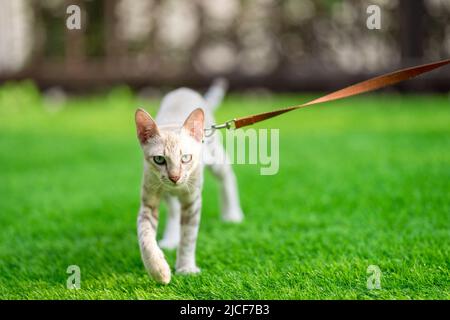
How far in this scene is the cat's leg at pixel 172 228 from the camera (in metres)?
2.80

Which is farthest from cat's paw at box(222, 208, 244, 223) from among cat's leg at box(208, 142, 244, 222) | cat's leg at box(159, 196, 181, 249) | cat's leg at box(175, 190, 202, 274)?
cat's leg at box(175, 190, 202, 274)

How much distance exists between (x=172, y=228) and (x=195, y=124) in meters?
0.80

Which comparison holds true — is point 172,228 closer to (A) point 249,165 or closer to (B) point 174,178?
(B) point 174,178

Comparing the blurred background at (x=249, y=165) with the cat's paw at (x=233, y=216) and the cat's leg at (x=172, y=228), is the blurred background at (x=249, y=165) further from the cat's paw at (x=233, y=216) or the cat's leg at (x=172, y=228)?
the cat's leg at (x=172, y=228)

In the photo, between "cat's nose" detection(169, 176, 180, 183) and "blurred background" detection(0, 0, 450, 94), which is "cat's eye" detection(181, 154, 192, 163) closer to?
"cat's nose" detection(169, 176, 180, 183)

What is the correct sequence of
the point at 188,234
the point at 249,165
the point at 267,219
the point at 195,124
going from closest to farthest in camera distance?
the point at 195,124 → the point at 188,234 → the point at 267,219 → the point at 249,165

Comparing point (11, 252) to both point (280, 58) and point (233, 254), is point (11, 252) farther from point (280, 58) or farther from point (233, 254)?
point (280, 58)

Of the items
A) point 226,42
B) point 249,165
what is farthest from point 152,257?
point 226,42

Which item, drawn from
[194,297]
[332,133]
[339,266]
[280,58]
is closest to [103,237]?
[194,297]

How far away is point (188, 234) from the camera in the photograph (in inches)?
92.8

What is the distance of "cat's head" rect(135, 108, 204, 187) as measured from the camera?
2113 millimetres

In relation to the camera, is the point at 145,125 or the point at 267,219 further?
the point at 267,219

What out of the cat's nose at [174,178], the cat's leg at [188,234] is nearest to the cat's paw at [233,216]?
the cat's leg at [188,234]

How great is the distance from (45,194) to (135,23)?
5658mm
